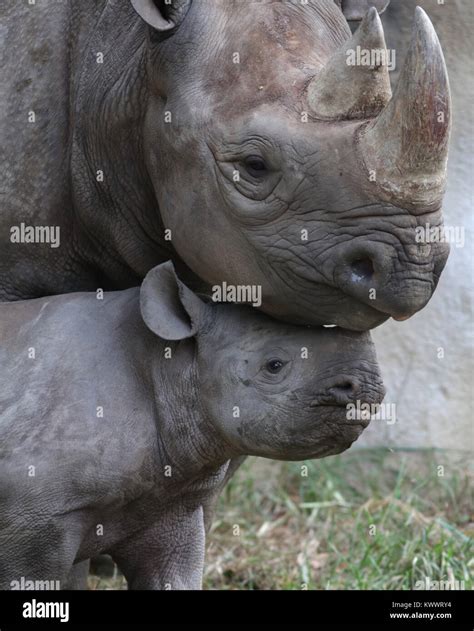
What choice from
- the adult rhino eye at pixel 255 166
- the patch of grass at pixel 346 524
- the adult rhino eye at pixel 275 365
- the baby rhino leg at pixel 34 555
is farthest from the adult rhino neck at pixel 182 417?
the patch of grass at pixel 346 524

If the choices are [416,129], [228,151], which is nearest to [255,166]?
[228,151]

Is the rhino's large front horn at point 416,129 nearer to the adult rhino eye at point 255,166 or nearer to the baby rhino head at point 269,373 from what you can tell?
the adult rhino eye at point 255,166

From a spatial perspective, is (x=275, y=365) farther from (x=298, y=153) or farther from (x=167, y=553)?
(x=167, y=553)

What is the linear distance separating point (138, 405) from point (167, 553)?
0.62 m

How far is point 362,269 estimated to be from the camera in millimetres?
3504

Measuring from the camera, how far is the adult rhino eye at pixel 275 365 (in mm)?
3809

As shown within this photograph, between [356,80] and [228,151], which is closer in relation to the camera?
[356,80]

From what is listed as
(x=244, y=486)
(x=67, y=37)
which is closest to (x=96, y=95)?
(x=67, y=37)

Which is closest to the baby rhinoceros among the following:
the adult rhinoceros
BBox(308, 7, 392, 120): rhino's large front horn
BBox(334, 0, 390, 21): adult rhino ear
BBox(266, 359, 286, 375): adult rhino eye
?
BBox(266, 359, 286, 375): adult rhino eye

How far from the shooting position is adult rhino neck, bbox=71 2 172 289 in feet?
13.6

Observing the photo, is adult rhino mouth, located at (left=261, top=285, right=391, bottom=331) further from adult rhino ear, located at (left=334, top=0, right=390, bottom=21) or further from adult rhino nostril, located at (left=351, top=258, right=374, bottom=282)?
adult rhino ear, located at (left=334, top=0, right=390, bottom=21)

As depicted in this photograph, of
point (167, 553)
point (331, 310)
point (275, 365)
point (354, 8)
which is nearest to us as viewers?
point (331, 310)

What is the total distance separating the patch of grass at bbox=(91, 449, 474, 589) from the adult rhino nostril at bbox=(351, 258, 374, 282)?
7.09ft

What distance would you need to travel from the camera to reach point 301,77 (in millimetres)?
3609
